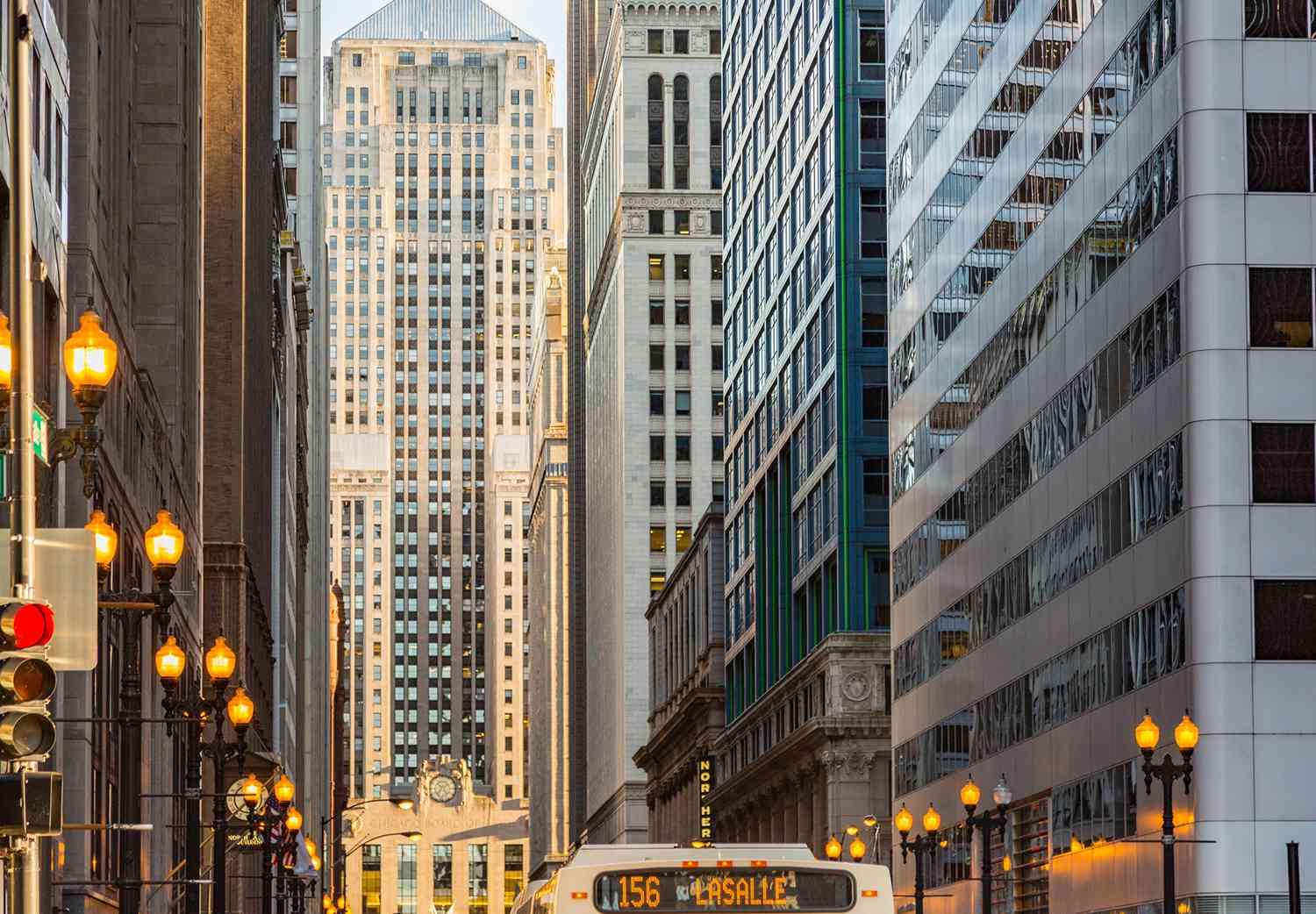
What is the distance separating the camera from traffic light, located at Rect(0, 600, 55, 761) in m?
16.4

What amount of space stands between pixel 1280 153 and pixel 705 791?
258ft

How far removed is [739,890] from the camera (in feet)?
67.3

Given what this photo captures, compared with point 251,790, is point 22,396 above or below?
above

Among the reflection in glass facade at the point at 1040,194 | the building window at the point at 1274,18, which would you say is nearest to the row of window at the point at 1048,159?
the reflection in glass facade at the point at 1040,194

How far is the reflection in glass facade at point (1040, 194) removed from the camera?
54.2m

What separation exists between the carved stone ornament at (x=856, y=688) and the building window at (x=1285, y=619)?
41242mm

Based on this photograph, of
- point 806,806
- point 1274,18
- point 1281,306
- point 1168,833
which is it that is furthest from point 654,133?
point 1168,833

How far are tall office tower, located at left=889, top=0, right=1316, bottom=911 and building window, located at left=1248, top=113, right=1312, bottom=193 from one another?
0.20ft

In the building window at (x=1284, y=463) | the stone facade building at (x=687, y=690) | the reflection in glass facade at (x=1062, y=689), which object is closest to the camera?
the building window at (x=1284, y=463)

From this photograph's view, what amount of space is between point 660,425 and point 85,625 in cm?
14030

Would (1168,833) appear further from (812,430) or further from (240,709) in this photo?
(812,430)

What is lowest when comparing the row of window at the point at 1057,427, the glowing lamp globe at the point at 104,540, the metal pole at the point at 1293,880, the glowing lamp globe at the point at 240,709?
the metal pole at the point at 1293,880

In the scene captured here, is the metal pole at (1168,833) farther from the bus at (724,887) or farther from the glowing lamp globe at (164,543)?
the bus at (724,887)

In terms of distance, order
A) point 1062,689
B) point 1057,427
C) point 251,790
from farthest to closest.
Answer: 1. point 1057,427
2. point 1062,689
3. point 251,790
